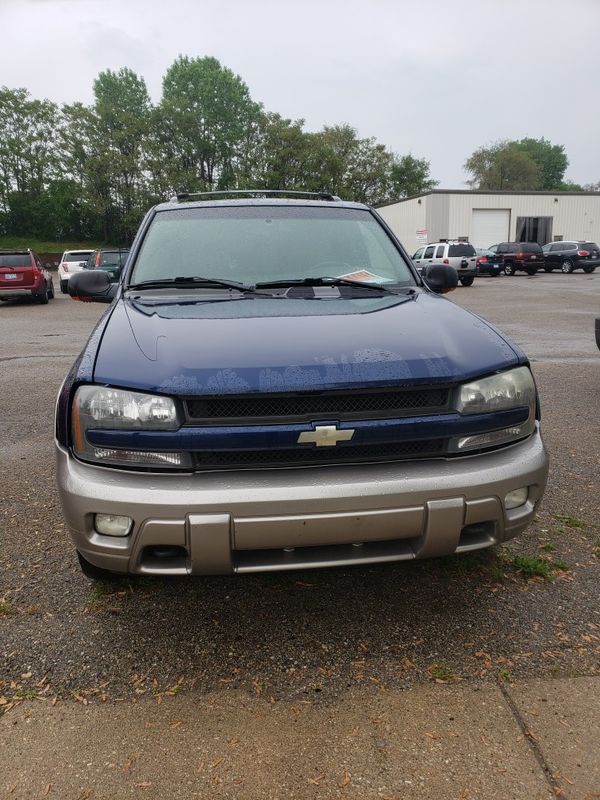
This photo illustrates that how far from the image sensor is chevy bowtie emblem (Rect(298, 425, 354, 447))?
7.22 ft

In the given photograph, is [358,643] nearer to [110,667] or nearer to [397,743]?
[397,743]

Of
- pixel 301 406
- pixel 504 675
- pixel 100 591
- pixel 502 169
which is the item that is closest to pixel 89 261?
pixel 100 591

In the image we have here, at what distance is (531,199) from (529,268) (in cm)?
1292

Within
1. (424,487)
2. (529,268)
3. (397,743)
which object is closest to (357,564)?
(424,487)

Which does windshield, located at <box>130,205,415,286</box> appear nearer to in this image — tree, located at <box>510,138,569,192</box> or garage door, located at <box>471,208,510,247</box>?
garage door, located at <box>471,208,510,247</box>

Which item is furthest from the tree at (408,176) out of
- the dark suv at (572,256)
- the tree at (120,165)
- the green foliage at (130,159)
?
the dark suv at (572,256)

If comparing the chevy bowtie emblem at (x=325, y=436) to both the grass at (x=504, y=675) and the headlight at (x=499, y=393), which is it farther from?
the grass at (x=504, y=675)

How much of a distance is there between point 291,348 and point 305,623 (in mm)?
1144

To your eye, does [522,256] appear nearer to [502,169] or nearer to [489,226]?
[489,226]

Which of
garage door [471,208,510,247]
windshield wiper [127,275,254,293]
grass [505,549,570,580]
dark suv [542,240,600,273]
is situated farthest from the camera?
garage door [471,208,510,247]

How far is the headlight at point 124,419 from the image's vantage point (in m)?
2.20

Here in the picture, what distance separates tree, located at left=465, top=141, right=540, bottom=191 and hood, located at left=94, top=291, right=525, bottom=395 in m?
89.2

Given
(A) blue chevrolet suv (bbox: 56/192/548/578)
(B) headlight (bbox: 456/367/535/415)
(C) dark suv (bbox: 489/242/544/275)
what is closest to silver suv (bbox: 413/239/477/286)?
(C) dark suv (bbox: 489/242/544/275)

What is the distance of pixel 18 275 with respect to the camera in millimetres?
18438
